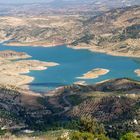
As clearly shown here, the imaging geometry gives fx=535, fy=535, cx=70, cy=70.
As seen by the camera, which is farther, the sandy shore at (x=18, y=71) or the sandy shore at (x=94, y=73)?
the sandy shore at (x=94, y=73)

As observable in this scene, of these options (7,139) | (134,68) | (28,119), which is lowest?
(134,68)

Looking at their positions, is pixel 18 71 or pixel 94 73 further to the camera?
pixel 18 71

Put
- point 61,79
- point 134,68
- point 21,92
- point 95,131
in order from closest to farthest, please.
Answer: point 95,131 → point 21,92 → point 61,79 → point 134,68

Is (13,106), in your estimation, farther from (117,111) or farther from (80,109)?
(117,111)

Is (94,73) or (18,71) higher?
(94,73)

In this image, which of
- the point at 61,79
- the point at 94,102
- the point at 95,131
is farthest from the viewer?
the point at 61,79

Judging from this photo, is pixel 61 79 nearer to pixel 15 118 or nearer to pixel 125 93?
pixel 125 93

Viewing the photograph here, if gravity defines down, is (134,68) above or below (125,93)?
below

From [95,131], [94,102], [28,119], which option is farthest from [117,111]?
[95,131]

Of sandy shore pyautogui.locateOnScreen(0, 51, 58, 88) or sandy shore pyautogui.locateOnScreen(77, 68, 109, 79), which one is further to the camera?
sandy shore pyautogui.locateOnScreen(77, 68, 109, 79)

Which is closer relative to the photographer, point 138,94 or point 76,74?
point 138,94
